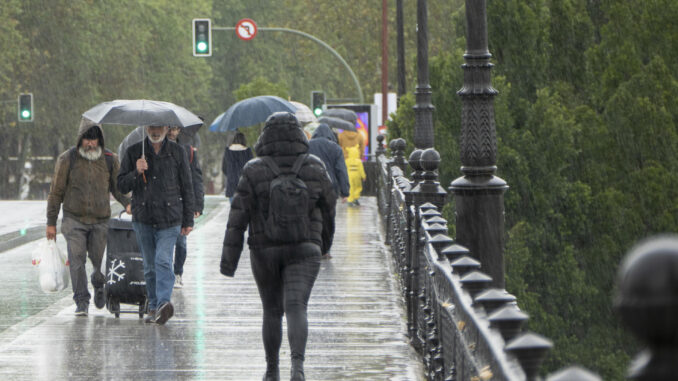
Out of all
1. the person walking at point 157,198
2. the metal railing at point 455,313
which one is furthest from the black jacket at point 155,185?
the metal railing at point 455,313

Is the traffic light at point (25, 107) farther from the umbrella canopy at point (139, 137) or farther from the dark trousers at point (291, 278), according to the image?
the dark trousers at point (291, 278)

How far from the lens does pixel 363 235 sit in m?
19.2

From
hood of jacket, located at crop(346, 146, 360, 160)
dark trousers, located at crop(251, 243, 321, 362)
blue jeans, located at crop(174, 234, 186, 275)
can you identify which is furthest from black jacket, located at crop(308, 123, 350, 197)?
hood of jacket, located at crop(346, 146, 360, 160)

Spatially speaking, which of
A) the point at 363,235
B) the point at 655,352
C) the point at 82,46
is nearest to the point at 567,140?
the point at 363,235

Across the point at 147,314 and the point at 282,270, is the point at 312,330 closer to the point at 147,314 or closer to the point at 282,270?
the point at 147,314

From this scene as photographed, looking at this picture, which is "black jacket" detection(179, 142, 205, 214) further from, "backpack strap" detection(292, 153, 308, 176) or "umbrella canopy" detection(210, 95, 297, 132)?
"backpack strap" detection(292, 153, 308, 176)

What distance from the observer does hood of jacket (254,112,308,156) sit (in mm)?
6738

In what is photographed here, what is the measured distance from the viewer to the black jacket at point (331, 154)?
1512 centimetres

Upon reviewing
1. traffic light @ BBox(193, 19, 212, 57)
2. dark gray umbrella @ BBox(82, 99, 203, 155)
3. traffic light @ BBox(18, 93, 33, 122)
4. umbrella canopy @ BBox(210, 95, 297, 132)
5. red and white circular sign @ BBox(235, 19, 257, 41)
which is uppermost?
red and white circular sign @ BBox(235, 19, 257, 41)

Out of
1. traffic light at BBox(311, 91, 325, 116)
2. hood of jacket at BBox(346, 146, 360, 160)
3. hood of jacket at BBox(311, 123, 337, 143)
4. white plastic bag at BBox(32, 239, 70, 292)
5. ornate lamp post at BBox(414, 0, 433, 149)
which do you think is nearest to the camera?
white plastic bag at BBox(32, 239, 70, 292)

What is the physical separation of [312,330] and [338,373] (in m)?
1.94

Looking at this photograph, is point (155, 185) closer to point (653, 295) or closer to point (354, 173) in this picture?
point (653, 295)

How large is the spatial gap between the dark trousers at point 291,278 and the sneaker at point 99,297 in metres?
4.02

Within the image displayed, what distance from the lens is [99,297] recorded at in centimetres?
1064
